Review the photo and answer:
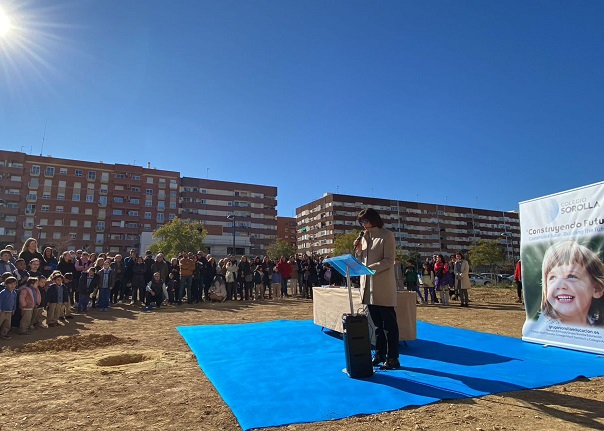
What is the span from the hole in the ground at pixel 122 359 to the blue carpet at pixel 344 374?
78cm

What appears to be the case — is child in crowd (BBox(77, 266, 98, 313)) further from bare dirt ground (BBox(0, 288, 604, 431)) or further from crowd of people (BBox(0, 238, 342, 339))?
bare dirt ground (BBox(0, 288, 604, 431))

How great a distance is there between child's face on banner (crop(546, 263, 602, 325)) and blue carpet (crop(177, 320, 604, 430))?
23.9 inches

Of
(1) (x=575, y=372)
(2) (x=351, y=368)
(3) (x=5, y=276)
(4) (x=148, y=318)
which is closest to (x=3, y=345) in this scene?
(3) (x=5, y=276)

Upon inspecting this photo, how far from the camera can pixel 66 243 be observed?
61.1 metres

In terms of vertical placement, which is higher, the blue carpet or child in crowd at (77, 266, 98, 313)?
child in crowd at (77, 266, 98, 313)

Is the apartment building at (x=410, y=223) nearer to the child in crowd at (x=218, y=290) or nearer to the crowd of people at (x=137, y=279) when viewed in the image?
the crowd of people at (x=137, y=279)

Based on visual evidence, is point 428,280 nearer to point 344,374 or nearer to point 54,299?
point 344,374

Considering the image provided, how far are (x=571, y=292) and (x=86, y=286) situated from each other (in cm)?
1201

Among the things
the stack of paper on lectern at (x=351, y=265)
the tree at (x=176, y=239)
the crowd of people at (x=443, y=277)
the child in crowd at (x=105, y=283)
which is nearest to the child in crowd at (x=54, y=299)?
the child in crowd at (x=105, y=283)

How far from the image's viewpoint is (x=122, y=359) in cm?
556

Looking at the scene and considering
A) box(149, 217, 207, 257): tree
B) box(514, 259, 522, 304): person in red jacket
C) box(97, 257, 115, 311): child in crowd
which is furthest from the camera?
box(149, 217, 207, 257): tree

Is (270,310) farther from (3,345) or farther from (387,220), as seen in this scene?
(387,220)

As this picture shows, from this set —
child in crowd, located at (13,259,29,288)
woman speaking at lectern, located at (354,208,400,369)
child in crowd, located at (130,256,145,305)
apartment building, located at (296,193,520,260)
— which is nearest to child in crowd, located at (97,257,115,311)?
child in crowd, located at (130,256,145,305)

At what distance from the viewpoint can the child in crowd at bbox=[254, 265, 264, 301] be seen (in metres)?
16.2
